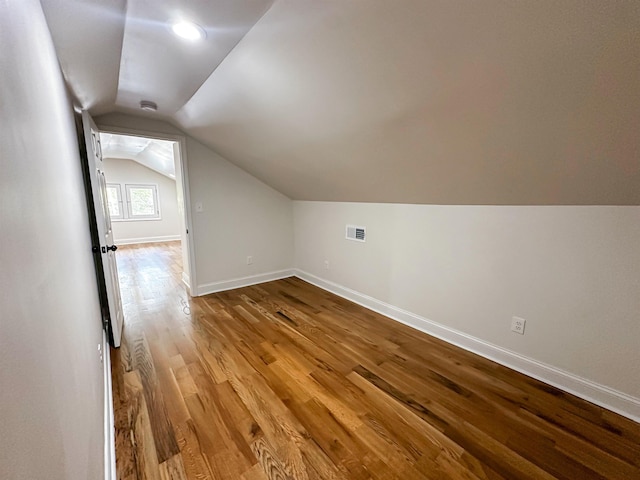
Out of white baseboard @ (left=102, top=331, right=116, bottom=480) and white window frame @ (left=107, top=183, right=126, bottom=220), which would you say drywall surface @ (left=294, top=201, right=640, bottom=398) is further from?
white window frame @ (left=107, top=183, right=126, bottom=220)

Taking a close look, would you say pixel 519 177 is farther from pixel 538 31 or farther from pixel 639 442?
pixel 639 442

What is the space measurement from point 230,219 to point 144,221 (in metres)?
5.12

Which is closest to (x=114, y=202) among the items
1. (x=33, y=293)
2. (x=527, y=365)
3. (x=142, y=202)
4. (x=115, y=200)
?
(x=115, y=200)

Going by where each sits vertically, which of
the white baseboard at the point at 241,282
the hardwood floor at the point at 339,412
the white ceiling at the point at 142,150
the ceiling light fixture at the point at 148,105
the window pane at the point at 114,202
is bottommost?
the hardwood floor at the point at 339,412

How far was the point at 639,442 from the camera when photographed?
56.7 inches

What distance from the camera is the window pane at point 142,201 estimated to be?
718 centimetres

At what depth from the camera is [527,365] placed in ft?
6.46

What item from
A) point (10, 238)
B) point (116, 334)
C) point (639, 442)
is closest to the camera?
point (10, 238)

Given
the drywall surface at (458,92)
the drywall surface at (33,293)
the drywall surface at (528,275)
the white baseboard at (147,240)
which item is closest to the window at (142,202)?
the white baseboard at (147,240)

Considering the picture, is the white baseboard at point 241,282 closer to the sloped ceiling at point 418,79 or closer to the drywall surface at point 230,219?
the drywall surface at point 230,219

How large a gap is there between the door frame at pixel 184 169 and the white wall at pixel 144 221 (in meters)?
4.06

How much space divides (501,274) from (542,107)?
1265mm

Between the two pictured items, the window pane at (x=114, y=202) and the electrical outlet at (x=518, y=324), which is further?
the window pane at (x=114, y=202)

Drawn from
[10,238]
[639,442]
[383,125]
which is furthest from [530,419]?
[10,238]
